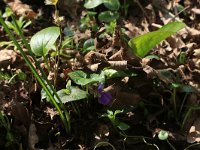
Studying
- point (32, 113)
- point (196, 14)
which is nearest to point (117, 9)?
point (196, 14)

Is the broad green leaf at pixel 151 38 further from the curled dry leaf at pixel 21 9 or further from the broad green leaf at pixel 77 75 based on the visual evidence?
the curled dry leaf at pixel 21 9

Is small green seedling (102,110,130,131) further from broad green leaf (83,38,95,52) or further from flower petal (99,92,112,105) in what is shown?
broad green leaf (83,38,95,52)

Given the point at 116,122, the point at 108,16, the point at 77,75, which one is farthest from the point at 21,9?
the point at 116,122

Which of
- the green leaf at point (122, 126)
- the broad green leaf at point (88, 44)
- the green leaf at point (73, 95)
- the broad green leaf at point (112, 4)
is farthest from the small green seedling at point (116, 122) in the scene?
the broad green leaf at point (112, 4)

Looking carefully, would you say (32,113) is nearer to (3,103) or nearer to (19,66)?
(3,103)

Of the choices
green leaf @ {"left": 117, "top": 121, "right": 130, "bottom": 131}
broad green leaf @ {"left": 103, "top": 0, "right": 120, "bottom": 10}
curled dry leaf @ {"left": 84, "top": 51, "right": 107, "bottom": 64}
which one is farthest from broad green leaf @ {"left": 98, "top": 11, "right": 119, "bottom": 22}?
green leaf @ {"left": 117, "top": 121, "right": 130, "bottom": 131}
